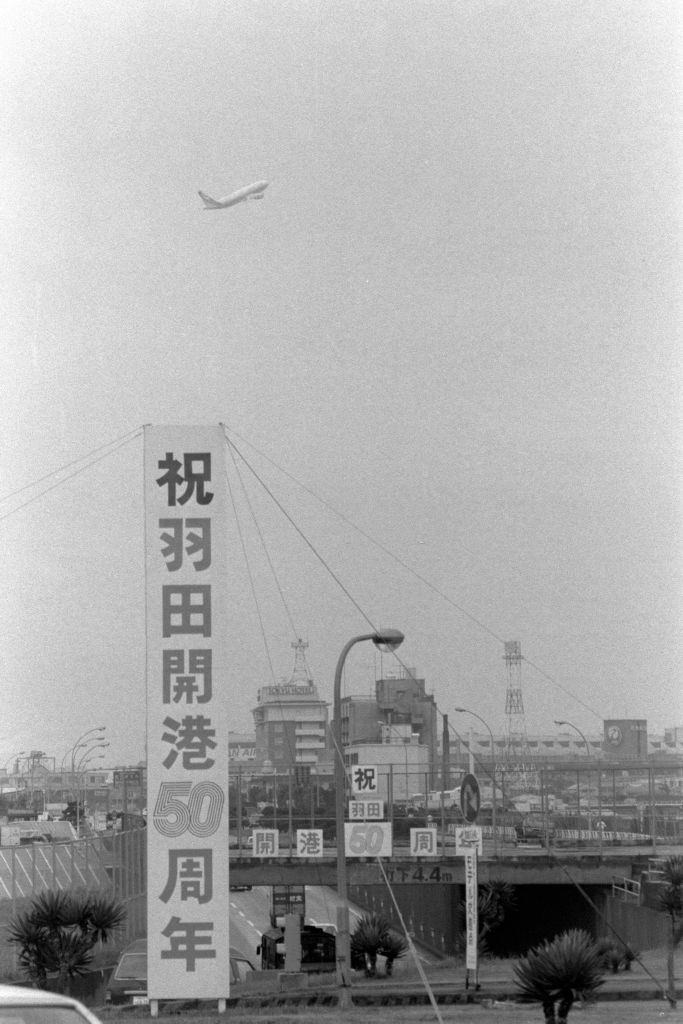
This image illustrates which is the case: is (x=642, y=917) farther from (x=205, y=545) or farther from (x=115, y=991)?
(x=205, y=545)

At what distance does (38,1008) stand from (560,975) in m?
9.03

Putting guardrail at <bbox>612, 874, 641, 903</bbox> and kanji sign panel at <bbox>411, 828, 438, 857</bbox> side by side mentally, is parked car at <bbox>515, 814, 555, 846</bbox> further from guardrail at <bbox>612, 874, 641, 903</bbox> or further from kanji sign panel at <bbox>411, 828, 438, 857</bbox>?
kanji sign panel at <bbox>411, 828, 438, 857</bbox>

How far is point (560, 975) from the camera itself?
13805 millimetres

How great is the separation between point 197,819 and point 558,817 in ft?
93.4

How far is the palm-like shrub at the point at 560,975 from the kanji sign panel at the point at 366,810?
86.0 ft

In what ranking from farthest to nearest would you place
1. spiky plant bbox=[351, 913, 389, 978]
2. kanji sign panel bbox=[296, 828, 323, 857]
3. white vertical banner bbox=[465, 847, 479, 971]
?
1. kanji sign panel bbox=[296, 828, 323, 857]
2. spiky plant bbox=[351, 913, 389, 978]
3. white vertical banner bbox=[465, 847, 479, 971]

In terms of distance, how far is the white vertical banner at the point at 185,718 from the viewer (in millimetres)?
15594

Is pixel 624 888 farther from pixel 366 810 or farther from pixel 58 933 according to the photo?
pixel 58 933

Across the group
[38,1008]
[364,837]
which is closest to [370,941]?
[364,837]

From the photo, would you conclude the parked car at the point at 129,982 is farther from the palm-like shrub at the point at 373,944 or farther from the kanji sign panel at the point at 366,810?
the kanji sign panel at the point at 366,810

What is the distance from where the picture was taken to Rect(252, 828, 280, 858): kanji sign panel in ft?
126

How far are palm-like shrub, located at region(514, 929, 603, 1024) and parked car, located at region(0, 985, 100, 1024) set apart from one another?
8729 millimetres

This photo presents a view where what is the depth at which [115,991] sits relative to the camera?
69.5ft

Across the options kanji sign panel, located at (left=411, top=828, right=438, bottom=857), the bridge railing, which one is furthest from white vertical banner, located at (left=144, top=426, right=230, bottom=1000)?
kanji sign panel, located at (left=411, top=828, right=438, bottom=857)
